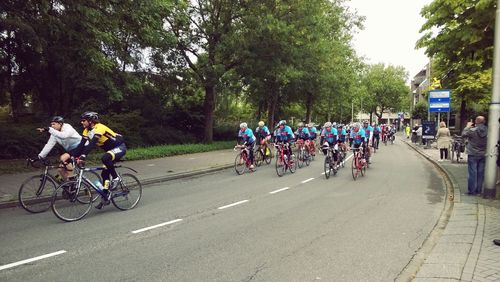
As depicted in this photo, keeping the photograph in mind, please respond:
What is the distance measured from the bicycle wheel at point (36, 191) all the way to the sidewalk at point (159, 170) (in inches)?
26.8

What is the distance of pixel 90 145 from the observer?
7.41m

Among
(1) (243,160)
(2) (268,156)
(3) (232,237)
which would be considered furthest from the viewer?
(2) (268,156)

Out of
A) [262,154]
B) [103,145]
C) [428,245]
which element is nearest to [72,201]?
[103,145]

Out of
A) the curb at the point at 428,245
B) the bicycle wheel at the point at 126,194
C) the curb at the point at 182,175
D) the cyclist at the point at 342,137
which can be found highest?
the cyclist at the point at 342,137

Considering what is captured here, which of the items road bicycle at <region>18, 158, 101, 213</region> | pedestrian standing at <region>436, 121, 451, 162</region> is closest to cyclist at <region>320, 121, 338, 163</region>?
pedestrian standing at <region>436, 121, 451, 162</region>

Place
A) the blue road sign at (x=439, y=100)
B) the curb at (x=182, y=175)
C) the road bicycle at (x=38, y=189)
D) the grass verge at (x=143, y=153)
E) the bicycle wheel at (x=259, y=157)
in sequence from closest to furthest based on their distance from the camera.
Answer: the road bicycle at (x=38, y=189), the curb at (x=182, y=175), the grass verge at (x=143, y=153), the bicycle wheel at (x=259, y=157), the blue road sign at (x=439, y=100)

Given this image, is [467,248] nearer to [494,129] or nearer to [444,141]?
[494,129]

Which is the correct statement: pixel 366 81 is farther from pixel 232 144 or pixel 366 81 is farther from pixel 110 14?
pixel 110 14

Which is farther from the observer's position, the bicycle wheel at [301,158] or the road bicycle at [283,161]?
the bicycle wheel at [301,158]

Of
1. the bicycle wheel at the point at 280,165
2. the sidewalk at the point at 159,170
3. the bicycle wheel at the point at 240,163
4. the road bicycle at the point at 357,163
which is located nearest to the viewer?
the sidewalk at the point at 159,170

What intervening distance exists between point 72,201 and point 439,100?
1921 cm

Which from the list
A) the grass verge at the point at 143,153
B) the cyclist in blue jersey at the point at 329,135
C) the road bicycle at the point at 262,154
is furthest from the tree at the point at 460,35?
the grass verge at the point at 143,153

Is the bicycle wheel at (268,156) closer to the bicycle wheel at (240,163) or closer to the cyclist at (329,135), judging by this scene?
the bicycle wheel at (240,163)

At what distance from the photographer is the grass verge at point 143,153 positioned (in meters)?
12.5
